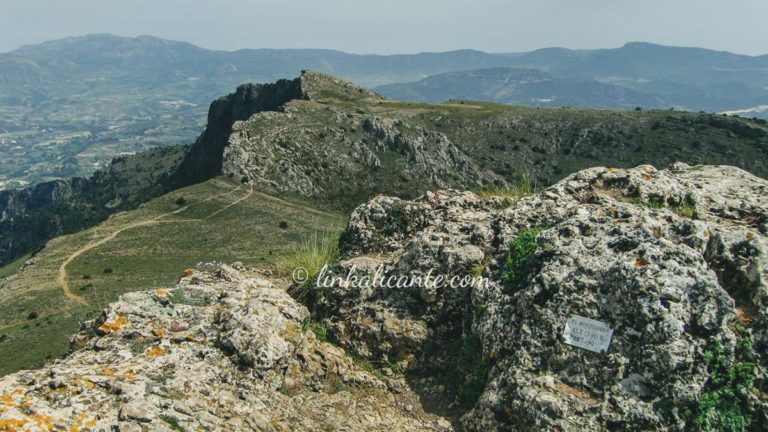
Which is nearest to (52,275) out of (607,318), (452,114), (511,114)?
(607,318)

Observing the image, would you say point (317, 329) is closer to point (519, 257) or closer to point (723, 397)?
point (519, 257)

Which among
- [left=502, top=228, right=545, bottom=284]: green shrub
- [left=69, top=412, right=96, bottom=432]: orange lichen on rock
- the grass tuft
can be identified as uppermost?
the grass tuft

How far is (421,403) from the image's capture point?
380 inches

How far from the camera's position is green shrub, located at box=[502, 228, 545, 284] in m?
9.76

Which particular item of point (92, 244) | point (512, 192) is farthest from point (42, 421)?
point (92, 244)

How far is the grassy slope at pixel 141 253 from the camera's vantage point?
1646 inches

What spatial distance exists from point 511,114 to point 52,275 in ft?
355

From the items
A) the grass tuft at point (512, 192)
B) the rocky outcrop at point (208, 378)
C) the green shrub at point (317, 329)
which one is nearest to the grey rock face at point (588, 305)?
the green shrub at point (317, 329)

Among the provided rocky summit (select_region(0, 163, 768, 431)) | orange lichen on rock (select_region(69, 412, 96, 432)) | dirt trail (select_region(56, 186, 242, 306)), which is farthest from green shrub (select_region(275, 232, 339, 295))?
dirt trail (select_region(56, 186, 242, 306))

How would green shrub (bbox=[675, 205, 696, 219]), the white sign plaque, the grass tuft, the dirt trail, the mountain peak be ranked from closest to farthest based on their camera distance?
the white sign plaque
green shrub (bbox=[675, 205, 696, 219])
the grass tuft
the dirt trail
the mountain peak

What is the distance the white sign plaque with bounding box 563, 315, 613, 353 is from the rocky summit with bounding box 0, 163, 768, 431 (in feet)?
0.29

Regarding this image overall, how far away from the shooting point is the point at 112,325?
9930 millimetres

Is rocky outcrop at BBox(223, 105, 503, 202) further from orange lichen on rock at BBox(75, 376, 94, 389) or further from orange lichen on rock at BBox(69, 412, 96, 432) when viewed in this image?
orange lichen on rock at BBox(69, 412, 96, 432)

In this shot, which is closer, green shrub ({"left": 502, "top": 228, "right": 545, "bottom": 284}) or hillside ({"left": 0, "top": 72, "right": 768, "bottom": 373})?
green shrub ({"left": 502, "top": 228, "right": 545, "bottom": 284})
